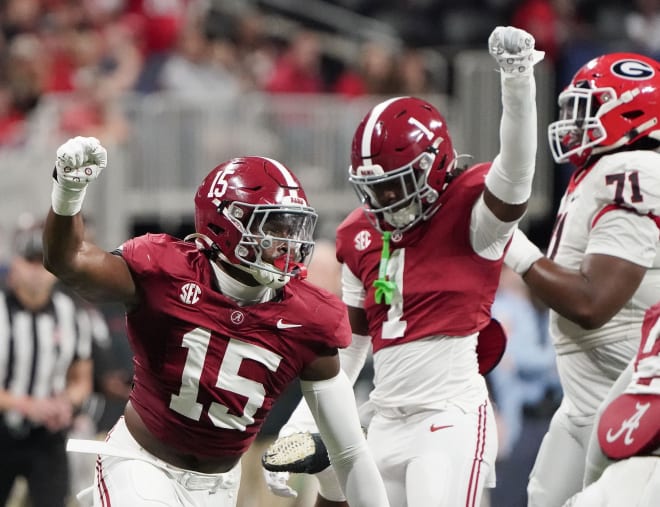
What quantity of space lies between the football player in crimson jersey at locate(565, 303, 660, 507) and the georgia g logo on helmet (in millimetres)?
1252

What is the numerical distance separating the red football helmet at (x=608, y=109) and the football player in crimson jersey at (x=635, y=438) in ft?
3.51

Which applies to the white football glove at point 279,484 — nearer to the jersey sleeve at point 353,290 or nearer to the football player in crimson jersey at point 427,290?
the football player in crimson jersey at point 427,290

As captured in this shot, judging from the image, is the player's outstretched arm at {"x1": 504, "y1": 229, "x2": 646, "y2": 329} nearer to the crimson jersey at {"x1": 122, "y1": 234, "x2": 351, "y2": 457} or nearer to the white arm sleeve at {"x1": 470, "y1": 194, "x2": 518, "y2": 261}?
the white arm sleeve at {"x1": 470, "y1": 194, "x2": 518, "y2": 261}

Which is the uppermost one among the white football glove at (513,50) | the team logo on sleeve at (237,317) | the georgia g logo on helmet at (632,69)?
the white football glove at (513,50)

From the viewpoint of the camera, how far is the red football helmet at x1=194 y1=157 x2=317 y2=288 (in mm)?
3592

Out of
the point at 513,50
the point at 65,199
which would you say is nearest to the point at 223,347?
the point at 65,199

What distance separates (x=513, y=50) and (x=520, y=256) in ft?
2.39

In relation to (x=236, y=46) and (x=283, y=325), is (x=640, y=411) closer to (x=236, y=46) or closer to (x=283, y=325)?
(x=283, y=325)

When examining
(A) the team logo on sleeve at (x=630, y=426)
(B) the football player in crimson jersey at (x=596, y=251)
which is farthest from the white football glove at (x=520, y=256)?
(A) the team logo on sleeve at (x=630, y=426)

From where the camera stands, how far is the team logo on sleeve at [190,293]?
11.6 feet

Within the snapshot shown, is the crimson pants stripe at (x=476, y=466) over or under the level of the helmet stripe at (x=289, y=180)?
under

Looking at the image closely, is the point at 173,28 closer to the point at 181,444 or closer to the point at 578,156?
the point at 578,156

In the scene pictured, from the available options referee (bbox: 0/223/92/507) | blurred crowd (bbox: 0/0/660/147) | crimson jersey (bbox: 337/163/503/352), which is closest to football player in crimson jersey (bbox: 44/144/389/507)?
crimson jersey (bbox: 337/163/503/352)

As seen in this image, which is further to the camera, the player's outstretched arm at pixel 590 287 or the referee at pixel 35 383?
the referee at pixel 35 383
